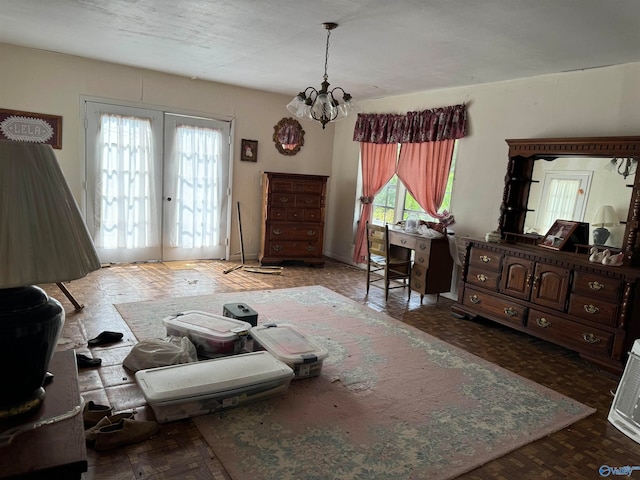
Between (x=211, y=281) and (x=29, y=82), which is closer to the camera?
(x=29, y=82)

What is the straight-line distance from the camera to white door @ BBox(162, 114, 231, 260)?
573 cm

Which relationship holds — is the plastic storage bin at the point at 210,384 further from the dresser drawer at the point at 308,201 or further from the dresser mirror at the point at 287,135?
the dresser mirror at the point at 287,135

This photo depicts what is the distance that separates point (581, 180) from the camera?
3787 mm

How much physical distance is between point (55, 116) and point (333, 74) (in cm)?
321

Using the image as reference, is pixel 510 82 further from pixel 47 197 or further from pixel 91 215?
pixel 91 215

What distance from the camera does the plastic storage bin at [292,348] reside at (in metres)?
2.65

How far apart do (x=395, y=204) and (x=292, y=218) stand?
4.82 feet

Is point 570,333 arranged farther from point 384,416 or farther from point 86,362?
point 86,362

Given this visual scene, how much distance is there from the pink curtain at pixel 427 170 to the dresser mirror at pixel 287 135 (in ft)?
5.76

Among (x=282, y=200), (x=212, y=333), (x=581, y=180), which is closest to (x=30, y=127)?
(x=282, y=200)

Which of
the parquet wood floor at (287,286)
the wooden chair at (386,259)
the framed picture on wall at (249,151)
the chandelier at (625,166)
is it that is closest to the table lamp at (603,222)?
the chandelier at (625,166)

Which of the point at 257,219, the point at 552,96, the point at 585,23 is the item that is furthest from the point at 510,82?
the point at 257,219

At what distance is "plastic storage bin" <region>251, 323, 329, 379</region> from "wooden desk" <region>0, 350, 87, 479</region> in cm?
148

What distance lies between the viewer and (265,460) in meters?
1.96
